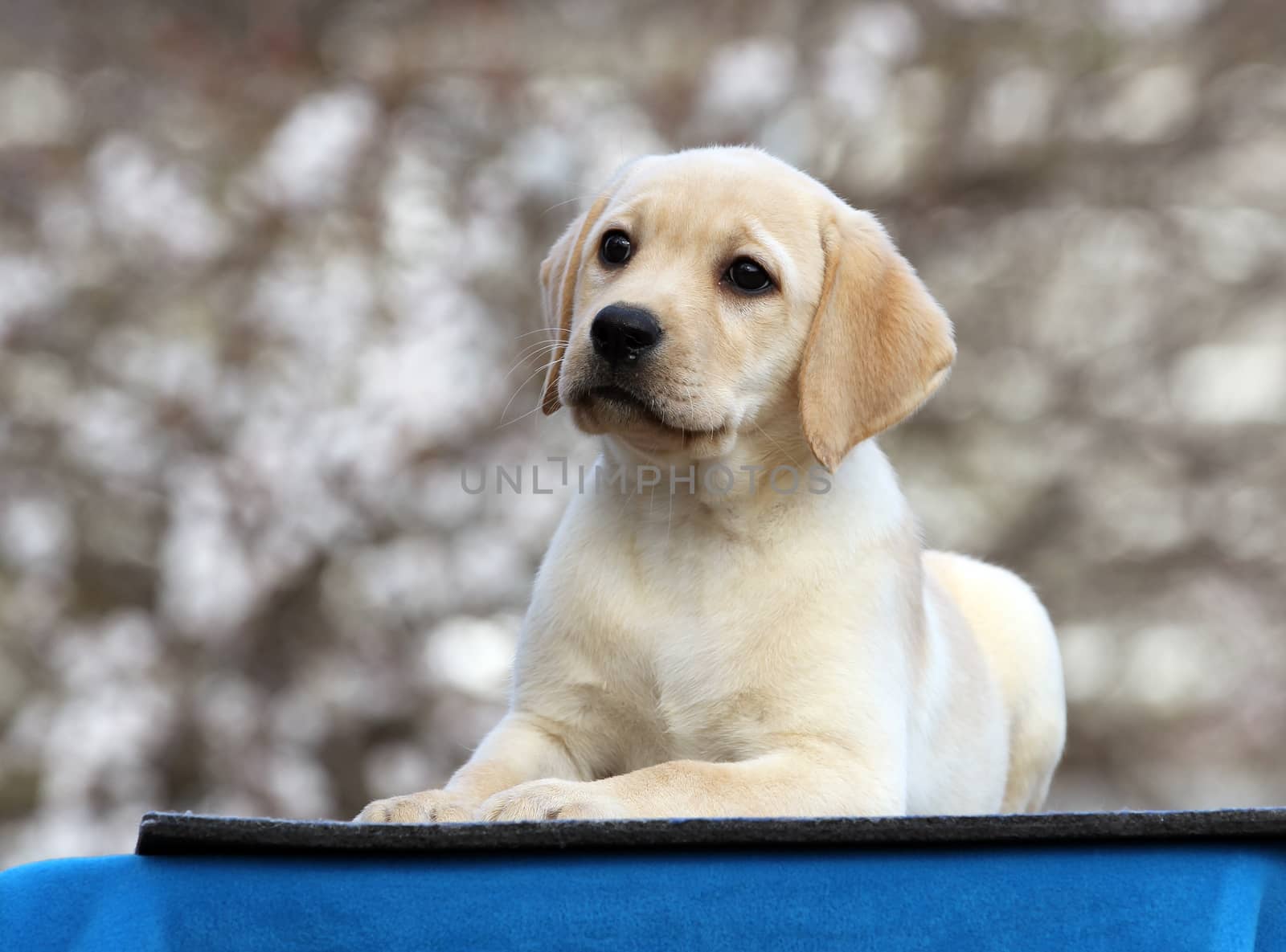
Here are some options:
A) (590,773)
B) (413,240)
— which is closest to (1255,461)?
(413,240)

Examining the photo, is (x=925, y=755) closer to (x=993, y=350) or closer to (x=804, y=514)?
(x=804, y=514)

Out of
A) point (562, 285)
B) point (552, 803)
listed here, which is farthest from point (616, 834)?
point (562, 285)

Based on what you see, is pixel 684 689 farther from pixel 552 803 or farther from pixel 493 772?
pixel 552 803

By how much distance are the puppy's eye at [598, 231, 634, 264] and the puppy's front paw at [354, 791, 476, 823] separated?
1070 millimetres

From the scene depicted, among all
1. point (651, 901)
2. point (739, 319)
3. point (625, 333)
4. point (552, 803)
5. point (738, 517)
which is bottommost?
point (651, 901)

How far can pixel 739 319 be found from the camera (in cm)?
250

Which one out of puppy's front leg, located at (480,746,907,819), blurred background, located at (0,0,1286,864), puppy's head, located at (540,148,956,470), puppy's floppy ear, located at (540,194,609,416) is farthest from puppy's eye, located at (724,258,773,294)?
blurred background, located at (0,0,1286,864)

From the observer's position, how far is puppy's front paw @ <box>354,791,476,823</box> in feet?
6.60

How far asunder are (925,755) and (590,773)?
0.67 meters

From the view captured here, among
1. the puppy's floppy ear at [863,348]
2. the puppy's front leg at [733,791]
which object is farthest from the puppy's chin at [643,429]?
the puppy's front leg at [733,791]

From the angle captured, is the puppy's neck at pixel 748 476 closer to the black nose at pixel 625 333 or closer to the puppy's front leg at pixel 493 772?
the black nose at pixel 625 333

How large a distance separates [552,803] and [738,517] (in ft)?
2.56

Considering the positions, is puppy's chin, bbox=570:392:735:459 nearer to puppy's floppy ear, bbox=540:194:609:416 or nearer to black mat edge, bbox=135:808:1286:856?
puppy's floppy ear, bbox=540:194:609:416

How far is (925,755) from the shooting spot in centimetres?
273
